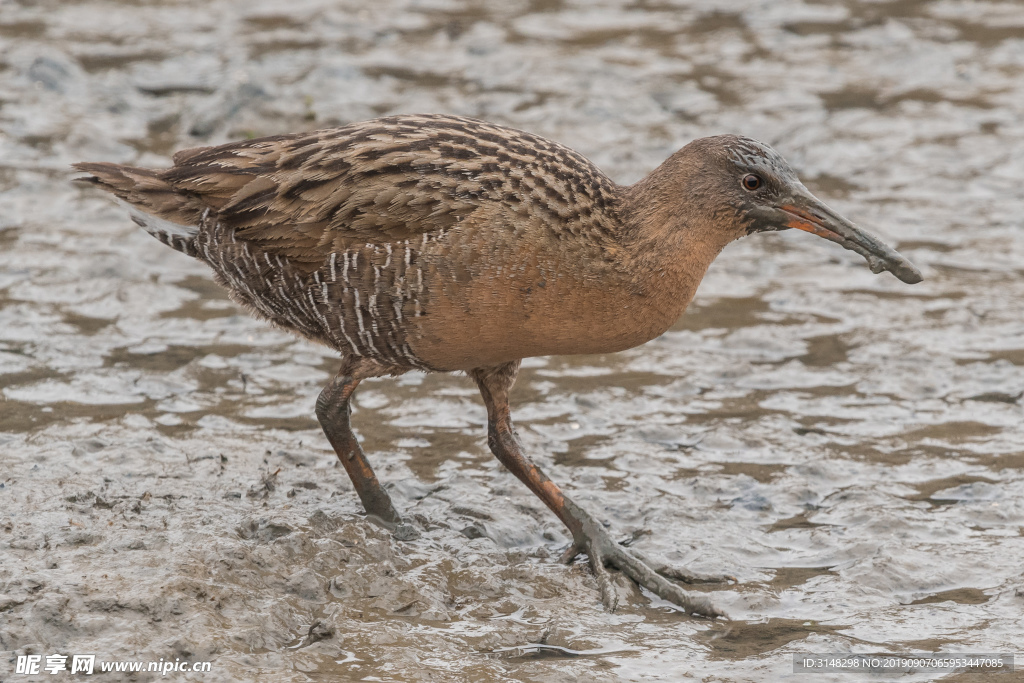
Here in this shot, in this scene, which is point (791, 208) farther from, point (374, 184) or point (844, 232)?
point (374, 184)

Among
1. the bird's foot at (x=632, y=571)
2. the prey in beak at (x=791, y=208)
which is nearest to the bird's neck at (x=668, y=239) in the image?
the prey in beak at (x=791, y=208)

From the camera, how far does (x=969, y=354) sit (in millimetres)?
7074

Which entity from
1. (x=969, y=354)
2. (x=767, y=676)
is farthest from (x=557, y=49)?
(x=767, y=676)

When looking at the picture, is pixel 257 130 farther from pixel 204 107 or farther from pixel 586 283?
pixel 586 283

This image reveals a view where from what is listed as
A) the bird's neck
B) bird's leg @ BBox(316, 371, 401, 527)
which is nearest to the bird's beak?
the bird's neck

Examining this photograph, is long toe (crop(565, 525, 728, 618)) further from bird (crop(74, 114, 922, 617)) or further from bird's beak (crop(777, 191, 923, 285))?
bird's beak (crop(777, 191, 923, 285))

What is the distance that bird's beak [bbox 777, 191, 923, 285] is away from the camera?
490cm

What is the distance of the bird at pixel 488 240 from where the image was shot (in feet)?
16.0

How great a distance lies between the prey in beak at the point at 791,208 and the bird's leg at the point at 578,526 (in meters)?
1.25

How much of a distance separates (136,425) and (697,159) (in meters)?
2.97

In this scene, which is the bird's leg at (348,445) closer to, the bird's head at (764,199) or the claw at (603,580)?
the claw at (603,580)

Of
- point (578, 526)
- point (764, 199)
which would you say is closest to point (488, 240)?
point (764, 199)

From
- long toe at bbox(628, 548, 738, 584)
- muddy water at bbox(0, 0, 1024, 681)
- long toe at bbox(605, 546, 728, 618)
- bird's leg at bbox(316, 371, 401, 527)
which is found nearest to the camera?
muddy water at bbox(0, 0, 1024, 681)

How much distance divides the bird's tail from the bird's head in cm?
212
